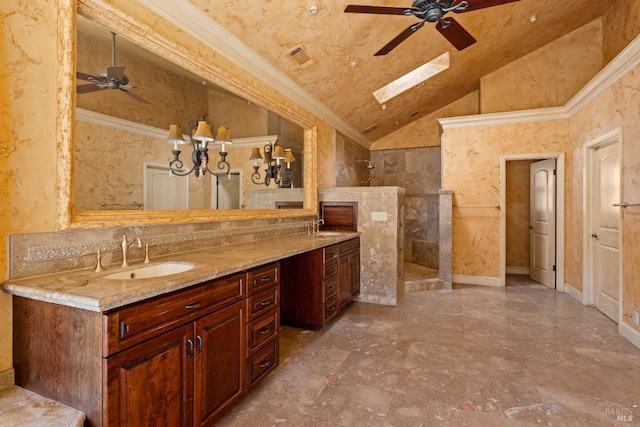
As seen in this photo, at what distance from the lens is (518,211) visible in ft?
20.4

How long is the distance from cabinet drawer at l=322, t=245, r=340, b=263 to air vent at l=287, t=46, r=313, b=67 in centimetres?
196

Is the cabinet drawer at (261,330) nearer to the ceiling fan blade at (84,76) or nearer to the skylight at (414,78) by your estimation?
the ceiling fan blade at (84,76)

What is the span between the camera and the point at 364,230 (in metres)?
4.36

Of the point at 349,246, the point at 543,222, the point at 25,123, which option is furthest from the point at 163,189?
the point at 543,222

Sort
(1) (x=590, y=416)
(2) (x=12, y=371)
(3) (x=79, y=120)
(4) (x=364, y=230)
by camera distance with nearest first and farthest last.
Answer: (2) (x=12, y=371) < (3) (x=79, y=120) < (1) (x=590, y=416) < (4) (x=364, y=230)

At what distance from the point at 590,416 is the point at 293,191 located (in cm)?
326

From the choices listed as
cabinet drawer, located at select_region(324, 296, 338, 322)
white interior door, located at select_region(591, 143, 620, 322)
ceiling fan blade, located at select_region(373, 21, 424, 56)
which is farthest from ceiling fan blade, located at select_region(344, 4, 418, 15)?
white interior door, located at select_region(591, 143, 620, 322)

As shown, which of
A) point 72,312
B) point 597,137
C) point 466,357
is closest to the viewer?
point 72,312

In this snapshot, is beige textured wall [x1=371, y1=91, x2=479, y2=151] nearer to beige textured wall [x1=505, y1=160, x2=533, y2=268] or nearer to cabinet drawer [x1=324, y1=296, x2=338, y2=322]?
beige textured wall [x1=505, y1=160, x2=533, y2=268]

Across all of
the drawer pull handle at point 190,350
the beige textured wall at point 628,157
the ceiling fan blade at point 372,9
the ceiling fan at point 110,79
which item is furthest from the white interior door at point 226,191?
the beige textured wall at point 628,157

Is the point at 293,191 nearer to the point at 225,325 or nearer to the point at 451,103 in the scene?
the point at 225,325

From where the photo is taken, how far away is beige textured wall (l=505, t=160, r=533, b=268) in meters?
6.17

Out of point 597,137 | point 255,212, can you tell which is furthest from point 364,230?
point 597,137

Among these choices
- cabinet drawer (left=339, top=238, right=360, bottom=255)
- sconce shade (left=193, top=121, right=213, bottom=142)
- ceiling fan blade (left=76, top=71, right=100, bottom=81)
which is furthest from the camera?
cabinet drawer (left=339, top=238, right=360, bottom=255)
